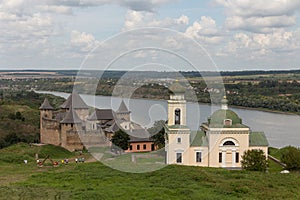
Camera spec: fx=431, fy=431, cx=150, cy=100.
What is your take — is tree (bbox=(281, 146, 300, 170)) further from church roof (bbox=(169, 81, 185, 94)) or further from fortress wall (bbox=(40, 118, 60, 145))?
fortress wall (bbox=(40, 118, 60, 145))

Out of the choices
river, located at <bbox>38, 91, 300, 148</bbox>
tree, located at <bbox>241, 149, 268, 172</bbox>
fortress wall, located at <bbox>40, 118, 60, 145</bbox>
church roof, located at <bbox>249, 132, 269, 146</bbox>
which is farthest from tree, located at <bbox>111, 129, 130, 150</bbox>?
tree, located at <bbox>241, 149, 268, 172</bbox>

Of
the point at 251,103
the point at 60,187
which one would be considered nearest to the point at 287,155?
the point at 60,187

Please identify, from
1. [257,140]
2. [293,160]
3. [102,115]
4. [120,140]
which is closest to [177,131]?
[257,140]

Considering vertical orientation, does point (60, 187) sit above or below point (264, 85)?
below

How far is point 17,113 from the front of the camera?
48.6 metres

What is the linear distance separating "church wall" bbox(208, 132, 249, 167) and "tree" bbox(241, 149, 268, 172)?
4.87 ft

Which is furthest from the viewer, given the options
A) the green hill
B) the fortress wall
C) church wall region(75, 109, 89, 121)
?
church wall region(75, 109, 89, 121)

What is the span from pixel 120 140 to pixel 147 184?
→ 1257 centimetres

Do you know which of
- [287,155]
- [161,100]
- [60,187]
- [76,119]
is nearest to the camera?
[60,187]

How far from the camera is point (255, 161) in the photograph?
21172mm

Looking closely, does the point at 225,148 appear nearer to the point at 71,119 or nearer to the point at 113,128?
the point at 113,128

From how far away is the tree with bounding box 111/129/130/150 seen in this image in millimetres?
A: 29312

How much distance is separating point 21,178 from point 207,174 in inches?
324

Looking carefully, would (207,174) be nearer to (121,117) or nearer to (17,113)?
(121,117)
